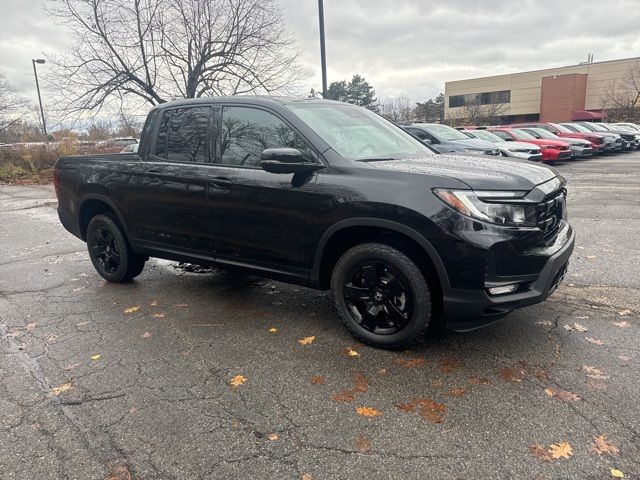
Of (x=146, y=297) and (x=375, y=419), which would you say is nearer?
(x=375, y=419)

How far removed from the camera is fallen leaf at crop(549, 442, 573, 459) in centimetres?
235

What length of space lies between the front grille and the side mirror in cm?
153

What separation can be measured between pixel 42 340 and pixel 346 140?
2969 millimetres

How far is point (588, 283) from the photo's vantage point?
15.6 feet

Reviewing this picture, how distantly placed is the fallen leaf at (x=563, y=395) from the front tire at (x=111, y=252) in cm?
420

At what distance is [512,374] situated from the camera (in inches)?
122

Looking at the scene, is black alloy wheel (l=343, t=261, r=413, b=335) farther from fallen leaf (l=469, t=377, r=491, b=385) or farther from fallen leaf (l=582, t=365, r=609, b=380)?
fallen leaf (l=582, t=365, r=609, b=380)

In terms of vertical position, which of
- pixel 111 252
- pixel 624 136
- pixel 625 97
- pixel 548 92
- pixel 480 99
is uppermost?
pixel 548 92

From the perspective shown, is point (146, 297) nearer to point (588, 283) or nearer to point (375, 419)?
point (375, 419)

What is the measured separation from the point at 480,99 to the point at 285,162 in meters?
69.4

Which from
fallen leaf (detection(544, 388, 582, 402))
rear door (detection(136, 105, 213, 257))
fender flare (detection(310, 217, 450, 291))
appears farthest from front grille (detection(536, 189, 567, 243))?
rear door (detection(136, 105, 213, 257))

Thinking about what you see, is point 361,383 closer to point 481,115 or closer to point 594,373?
point 594,373

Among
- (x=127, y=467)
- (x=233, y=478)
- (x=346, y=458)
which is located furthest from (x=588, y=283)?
(x=127, y=467)

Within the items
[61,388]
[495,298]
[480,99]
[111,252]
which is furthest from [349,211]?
[480,99]
